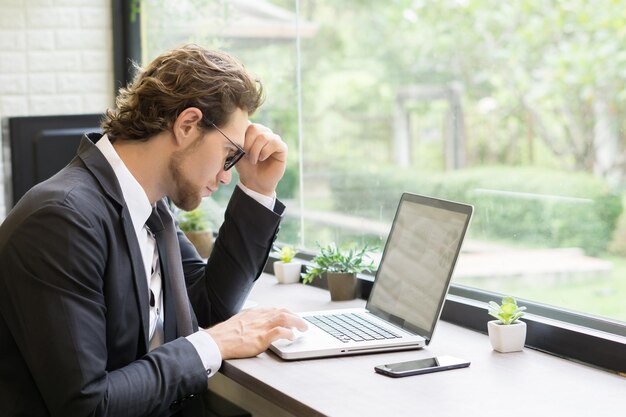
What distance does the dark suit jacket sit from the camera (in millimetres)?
1457

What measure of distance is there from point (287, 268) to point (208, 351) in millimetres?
896

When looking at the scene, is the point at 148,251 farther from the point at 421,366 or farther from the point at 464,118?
the point at 464,118

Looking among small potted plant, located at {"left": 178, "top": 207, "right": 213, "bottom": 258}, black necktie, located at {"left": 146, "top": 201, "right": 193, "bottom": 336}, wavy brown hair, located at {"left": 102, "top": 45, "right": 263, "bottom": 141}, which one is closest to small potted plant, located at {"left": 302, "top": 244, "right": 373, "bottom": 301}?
black necktie, located at {"left": 146, "top": 201, "right": 193, "bottom": 336}

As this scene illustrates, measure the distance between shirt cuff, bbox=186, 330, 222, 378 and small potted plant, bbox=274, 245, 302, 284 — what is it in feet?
2.82

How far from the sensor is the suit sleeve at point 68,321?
1452 mm

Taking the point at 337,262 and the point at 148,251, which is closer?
the point at 148,251

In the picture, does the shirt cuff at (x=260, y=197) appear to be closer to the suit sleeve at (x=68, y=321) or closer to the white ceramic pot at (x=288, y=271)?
the white ceramic pot at (x=288, y=271)

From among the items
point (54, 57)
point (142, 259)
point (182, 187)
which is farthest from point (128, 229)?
point (54, 57)

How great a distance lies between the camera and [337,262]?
2.30 meters

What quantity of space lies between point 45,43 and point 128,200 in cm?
200

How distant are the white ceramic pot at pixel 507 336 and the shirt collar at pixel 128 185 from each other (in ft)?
2.36

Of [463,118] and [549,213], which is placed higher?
[463,118]

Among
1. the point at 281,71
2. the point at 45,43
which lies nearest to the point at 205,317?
the point at 281,71

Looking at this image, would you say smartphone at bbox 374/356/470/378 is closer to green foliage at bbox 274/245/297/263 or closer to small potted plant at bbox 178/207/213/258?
green foliage at bbox 274/245/297/263
